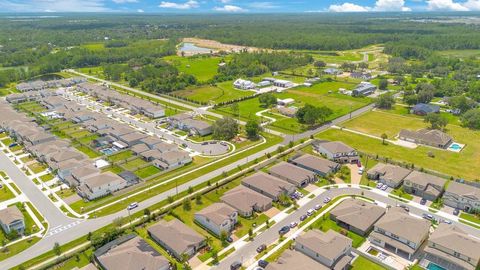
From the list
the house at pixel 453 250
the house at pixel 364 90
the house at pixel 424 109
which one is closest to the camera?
the house at pixel 453 250

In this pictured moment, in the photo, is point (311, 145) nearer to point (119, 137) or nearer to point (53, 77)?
point (119, 137)

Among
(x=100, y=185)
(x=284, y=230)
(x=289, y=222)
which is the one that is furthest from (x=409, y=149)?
(x=100, y=185)

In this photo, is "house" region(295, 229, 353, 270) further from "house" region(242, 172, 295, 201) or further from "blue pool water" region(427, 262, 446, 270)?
Answer: "house" region(242, 172, 295, 201)

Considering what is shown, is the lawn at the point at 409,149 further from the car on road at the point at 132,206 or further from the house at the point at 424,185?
the car on road at the point at 132,206

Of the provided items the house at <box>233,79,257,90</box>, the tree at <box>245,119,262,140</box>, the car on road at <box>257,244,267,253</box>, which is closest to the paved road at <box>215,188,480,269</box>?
the car on road at <box>257,244,267,253</box>

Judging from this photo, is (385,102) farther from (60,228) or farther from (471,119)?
(60,228)

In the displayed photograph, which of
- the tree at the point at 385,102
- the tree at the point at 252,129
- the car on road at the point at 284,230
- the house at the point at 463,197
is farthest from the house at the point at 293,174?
the tree at the point at 385,102
